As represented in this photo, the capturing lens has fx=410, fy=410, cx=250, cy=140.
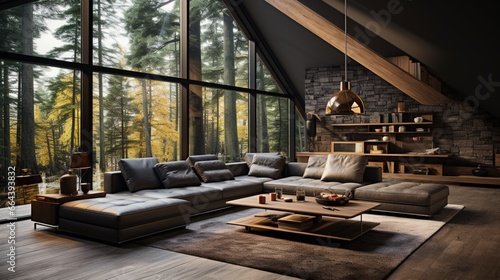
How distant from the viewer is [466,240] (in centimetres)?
450

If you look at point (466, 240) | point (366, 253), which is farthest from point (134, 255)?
point (466, 240)

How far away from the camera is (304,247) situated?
4262 mm

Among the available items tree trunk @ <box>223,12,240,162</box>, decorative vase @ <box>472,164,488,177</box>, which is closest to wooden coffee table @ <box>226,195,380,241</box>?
tree trunk @ <box>223,12,240,162</box>

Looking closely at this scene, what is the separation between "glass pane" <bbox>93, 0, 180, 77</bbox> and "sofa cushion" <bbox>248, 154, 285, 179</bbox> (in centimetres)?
279

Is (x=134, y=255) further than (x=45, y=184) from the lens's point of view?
No

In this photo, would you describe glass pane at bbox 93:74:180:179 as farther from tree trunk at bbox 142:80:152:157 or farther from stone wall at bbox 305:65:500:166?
stone wall at bbox 305:65:500:166

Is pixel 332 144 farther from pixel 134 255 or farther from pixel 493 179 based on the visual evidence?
pixel 134 255

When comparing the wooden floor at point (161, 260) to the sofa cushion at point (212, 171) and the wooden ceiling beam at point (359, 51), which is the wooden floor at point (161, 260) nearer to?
the sofa cushion at point (212, 171)

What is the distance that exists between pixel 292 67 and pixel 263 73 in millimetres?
959

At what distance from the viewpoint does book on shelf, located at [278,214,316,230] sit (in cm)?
455

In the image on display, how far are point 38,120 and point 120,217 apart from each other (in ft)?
9.95

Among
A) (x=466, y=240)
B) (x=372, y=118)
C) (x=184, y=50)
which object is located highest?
(x=184, y=50)

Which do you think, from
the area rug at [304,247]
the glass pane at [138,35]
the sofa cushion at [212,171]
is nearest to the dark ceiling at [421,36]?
the glass pane at [138,35]

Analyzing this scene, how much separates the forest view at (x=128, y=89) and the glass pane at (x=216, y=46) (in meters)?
0.02
